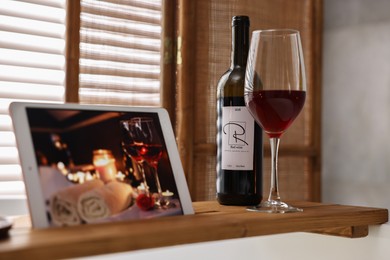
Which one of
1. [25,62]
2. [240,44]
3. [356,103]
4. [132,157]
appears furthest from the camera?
[356,103]

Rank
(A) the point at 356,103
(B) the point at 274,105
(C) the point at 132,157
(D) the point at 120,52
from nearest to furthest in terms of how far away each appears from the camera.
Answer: (C) the point at 132,157 → (B) the point at 274,105 → (D) the point at 120,52 → (A) the point at 356,103

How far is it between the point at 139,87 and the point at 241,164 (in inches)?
44.2

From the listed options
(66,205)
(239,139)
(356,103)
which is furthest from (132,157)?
(356,103)

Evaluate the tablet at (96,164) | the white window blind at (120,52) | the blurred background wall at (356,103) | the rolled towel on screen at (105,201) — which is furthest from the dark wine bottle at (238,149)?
the blurred background wall at (356,103)

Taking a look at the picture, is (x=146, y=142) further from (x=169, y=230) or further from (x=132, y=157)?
(x=169, y=230)

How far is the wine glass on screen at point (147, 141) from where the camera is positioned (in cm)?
88

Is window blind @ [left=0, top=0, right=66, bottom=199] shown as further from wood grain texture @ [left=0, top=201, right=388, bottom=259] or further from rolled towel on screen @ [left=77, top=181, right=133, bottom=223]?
rolled towel on screen @ [left=77, top=181, right=133, bottom=223]

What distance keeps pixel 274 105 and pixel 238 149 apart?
117 millimetres

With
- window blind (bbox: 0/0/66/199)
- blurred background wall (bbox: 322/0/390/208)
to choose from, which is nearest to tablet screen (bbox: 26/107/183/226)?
window blind (bbox: 0/0/66/199)

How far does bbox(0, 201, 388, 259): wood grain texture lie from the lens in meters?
0.63

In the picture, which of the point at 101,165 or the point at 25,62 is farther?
the point at 25,62

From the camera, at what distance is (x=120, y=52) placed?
6.77 feet

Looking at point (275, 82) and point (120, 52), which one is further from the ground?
point (120, 52)

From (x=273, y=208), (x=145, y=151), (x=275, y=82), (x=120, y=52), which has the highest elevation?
(x=120, y=52)
